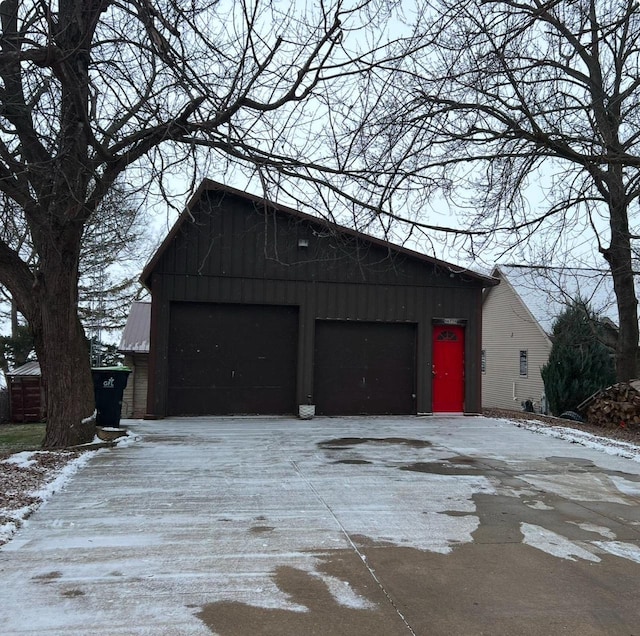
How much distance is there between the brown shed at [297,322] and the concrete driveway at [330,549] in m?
4.66

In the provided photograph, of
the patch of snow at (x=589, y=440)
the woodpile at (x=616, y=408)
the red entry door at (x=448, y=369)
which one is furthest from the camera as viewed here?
the red entry door at (x=448, y=369)

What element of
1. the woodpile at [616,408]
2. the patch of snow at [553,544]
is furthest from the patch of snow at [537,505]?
the woodpile at [616,408]

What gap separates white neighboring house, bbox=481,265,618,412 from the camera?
76.9 feet

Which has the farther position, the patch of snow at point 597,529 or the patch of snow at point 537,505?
the patch of snow at point 537,505

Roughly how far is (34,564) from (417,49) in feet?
22.6

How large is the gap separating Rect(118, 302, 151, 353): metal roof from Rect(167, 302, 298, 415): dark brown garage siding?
2.91m

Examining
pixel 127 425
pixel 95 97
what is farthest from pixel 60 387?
pixel 95 97

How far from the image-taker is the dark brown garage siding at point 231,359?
13.0 metres

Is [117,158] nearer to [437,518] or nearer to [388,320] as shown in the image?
[437,518]

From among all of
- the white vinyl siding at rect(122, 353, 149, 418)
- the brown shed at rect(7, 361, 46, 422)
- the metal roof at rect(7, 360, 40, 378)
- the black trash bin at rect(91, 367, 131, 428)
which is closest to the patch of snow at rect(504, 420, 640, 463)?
the black trash bin at rect(91, 367, 131, 428)

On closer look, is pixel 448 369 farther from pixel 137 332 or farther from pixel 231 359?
pixel 137 332

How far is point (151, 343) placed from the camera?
12.8 metres

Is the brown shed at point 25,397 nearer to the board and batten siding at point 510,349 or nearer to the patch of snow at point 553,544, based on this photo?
the board and batten siding at point 510,349

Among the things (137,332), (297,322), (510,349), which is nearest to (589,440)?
(297,322)
